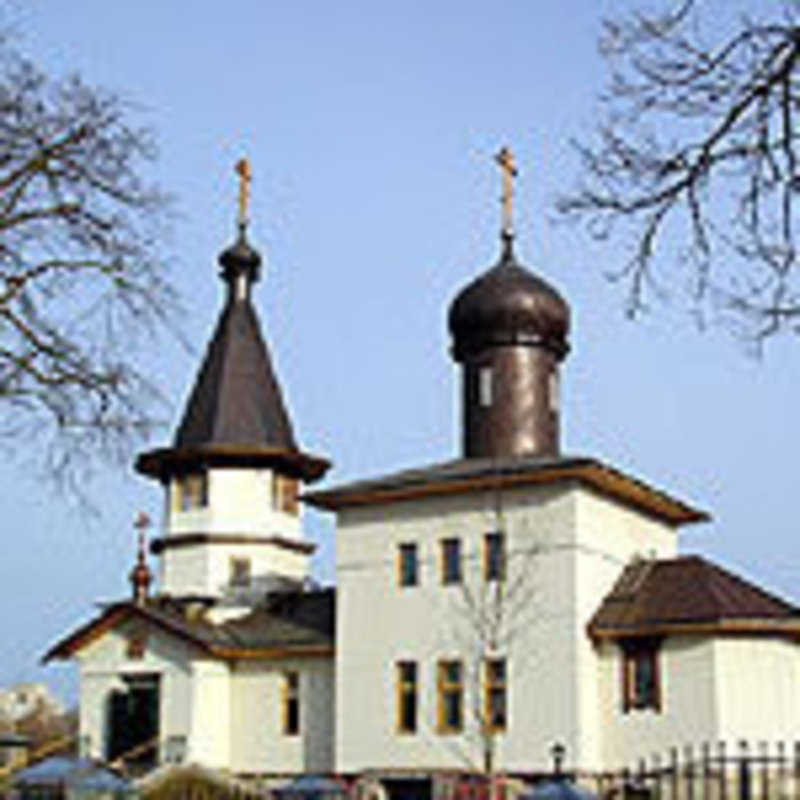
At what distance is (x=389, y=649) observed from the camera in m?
28.9

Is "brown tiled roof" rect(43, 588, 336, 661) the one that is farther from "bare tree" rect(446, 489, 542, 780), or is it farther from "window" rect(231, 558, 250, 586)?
"bare tree" rect(446, 489, 542, 780)

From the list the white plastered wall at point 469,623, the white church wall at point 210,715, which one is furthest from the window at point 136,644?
the white plastered wall at point 469,623

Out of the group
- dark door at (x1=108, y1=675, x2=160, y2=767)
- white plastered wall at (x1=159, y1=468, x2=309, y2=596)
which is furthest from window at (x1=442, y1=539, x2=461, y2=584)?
dark door at (x1=108, y1=675, x2=160, y2=767)

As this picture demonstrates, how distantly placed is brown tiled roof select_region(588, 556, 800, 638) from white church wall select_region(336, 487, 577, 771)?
1064 mm

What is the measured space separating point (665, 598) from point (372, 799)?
278 inches

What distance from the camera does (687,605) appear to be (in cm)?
2634

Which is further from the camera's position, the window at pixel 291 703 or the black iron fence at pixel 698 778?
the window at pixel 291 703

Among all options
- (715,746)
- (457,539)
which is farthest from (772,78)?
(457,539)

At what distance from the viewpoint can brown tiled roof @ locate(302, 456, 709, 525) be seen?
89.5ft

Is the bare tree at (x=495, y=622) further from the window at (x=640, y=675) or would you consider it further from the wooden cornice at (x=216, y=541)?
the wooden cornice at (x=216, y=541)

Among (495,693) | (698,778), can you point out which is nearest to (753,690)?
(698,778)

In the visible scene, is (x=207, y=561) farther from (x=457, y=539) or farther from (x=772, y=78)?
(x=772, y=78)

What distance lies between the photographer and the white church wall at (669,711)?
25641 mm

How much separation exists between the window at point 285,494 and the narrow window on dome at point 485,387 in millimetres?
5953
